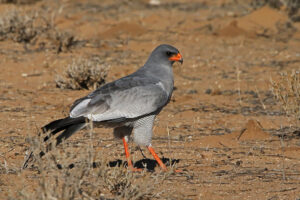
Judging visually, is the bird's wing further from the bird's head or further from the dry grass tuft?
the dry grass tuft

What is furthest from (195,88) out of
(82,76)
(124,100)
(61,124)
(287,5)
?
(287,5)

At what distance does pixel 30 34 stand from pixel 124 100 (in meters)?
7.37

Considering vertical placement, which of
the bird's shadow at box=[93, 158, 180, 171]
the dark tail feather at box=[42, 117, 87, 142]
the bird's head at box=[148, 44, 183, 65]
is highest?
the bird's head at box=[148, 44, 183, 65]

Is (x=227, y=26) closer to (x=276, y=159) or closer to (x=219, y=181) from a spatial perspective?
(x=276, y=159)

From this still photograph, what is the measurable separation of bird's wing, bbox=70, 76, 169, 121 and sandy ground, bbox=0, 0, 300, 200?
762 millimetres

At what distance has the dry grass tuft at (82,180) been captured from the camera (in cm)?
436

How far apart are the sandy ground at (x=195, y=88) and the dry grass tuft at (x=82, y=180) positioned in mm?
214

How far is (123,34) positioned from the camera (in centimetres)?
1487

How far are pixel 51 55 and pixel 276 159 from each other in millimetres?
6646

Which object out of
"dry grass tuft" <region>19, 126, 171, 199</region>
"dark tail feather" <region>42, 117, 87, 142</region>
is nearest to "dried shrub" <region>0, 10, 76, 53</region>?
Result: "dark tail feather" <region>42, 117, 87, 142</region>

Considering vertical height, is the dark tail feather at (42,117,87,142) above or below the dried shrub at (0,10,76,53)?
above

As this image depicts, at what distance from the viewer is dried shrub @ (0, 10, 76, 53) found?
12.7 meters

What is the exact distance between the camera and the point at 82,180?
452 centimetres

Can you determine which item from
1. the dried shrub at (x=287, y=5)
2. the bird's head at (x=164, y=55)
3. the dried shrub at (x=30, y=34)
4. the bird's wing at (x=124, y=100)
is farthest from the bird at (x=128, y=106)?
the dried shrub at (x=287, y=5)
